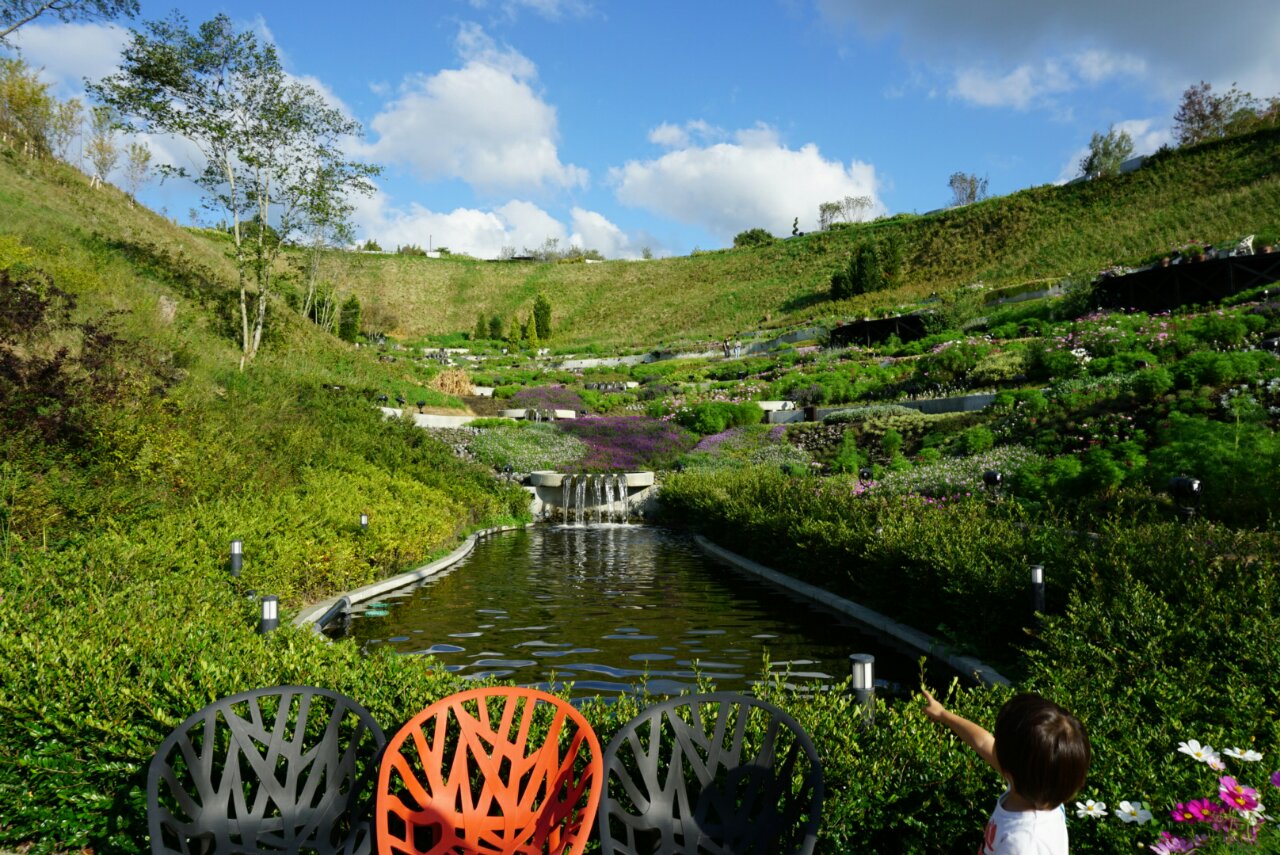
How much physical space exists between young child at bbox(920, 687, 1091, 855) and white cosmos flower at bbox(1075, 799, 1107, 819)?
51 centimetres

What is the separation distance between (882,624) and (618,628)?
2820 millimetres

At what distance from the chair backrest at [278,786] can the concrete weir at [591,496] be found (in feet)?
53.0

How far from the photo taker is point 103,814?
10.5 feet

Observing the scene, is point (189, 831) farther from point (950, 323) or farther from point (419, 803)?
point (950, 323)

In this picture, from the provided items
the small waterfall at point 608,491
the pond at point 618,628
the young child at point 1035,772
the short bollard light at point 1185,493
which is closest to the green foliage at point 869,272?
the small waterfall at point 608,491

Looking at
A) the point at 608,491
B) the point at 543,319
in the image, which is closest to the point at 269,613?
the point at 608,491

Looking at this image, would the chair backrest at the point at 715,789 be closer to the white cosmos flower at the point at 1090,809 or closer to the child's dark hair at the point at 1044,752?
the child's dark hair at the point at 1044,752

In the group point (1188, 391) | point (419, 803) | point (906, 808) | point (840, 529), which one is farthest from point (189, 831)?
point (1188, 391)

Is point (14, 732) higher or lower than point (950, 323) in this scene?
lower

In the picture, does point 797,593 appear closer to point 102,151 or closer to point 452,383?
point 452,383

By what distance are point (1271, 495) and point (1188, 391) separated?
5151 mm

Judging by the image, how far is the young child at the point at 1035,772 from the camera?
192 centimetres

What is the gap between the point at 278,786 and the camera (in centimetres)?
278

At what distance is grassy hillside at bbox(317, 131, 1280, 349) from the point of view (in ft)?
136
